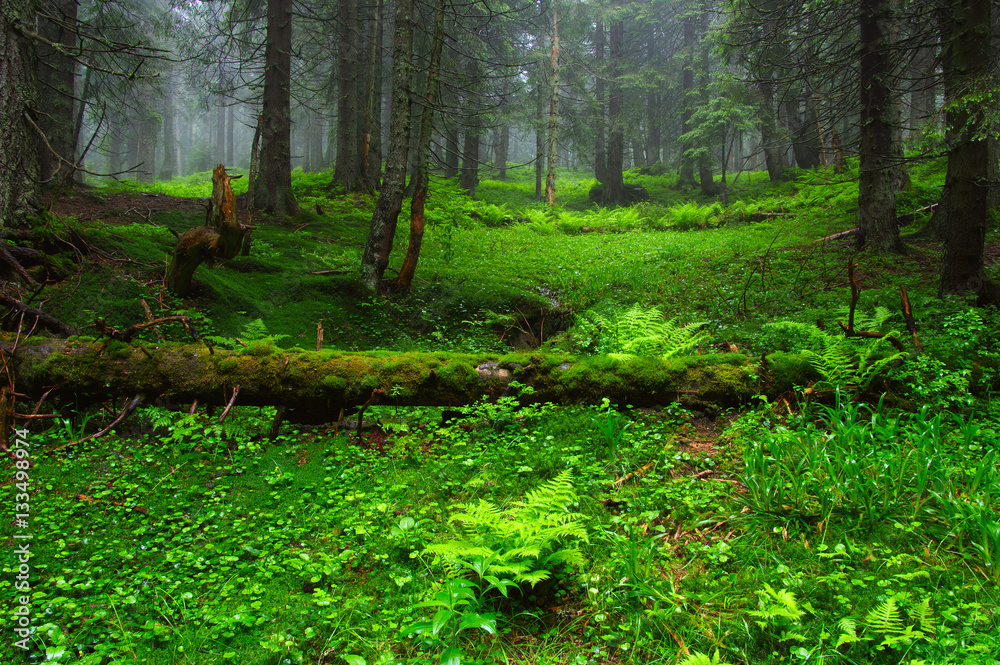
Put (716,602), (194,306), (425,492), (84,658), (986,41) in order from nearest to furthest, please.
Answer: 1. (84,658)
2. (716,602)
3. (425,492)
4. (986,41)
5. (194,306)

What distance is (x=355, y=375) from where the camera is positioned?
4301 millimetres

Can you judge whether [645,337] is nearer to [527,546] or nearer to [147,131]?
[527,546]

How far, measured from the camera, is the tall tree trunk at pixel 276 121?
35.3 feet

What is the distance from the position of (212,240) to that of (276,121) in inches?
234

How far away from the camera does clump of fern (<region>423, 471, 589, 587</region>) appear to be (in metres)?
2.32

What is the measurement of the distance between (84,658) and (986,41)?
943 cm

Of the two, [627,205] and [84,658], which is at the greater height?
[627,205]

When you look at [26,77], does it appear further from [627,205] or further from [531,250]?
[627,205]

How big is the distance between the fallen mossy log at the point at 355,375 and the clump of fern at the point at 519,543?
1764mm

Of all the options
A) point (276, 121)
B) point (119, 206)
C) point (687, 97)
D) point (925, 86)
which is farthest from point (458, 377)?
point (687, 97)

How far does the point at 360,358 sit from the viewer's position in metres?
4.43

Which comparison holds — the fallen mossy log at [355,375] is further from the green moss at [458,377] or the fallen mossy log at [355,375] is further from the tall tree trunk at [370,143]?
the tall tree trunk at [370,143]

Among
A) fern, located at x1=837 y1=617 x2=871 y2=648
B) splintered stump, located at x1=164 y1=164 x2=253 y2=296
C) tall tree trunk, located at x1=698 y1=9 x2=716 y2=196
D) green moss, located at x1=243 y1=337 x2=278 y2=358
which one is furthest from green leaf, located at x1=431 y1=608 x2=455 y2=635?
tall tree trunk, located at x1=698 y1=9 x2=716 y2=196

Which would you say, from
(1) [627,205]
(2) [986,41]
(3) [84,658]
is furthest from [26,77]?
(1) [627,205]
